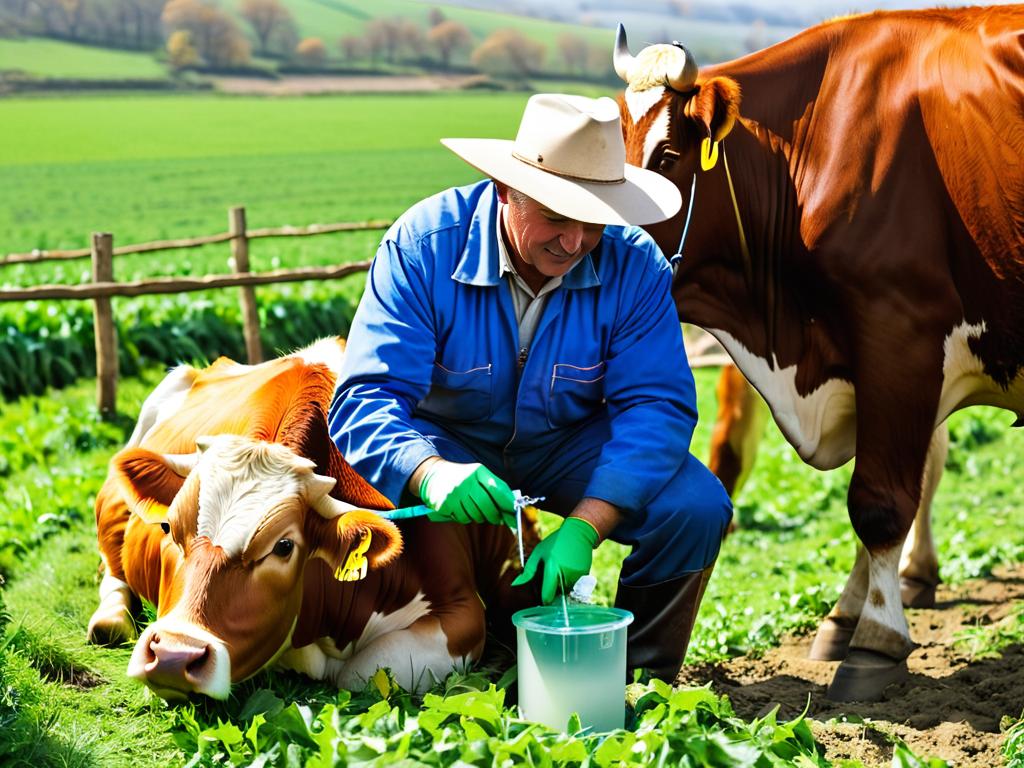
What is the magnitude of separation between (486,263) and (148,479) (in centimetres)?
113

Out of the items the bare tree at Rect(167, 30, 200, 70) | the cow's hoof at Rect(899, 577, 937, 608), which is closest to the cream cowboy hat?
the cow's hoof at Rect(899, 577, 937, 608)

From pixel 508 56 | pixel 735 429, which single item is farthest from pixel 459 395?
pixel 508 56

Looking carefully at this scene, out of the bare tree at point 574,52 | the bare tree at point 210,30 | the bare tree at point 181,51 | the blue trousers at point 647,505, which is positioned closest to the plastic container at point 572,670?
the blue trousers at point 647,505

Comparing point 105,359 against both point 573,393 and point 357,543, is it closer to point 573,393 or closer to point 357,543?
point 573,393

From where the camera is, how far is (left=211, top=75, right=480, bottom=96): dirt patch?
4884 centimetres

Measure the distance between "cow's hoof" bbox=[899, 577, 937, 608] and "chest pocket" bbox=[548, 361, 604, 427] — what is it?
224 centimetres

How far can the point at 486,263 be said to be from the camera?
142 inches

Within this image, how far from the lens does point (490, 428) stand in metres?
3.77

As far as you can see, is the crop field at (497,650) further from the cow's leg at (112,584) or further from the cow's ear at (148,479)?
the cow's ear at (148,479)

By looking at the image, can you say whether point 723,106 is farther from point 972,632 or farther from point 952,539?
point 952,539

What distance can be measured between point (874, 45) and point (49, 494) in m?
4.41

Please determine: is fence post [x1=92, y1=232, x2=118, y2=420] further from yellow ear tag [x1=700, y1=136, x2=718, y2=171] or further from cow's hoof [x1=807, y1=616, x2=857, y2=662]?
cow's hoof [x1=807, y1=616, x2=857, y2=662]

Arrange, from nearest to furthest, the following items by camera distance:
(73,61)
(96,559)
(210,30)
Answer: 1. (96,559)
2. (73,61)
3. (210,30)

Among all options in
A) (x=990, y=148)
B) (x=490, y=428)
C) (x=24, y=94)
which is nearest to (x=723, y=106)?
(x=990, y=148)
